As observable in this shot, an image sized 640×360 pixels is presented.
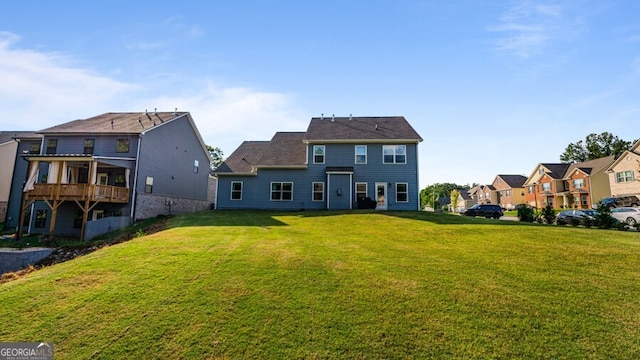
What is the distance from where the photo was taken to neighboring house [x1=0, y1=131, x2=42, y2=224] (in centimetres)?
2397

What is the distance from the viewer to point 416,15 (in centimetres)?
1130

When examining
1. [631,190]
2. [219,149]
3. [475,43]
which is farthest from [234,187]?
[631,190]

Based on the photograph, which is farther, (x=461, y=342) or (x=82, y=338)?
(x=82, y=338)

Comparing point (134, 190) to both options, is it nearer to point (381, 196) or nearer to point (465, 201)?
point (381, 196)

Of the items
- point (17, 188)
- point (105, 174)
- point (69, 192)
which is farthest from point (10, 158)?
point (69, 192)

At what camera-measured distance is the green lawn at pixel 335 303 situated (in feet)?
14.5

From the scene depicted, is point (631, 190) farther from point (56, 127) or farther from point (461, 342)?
point (56, 127)

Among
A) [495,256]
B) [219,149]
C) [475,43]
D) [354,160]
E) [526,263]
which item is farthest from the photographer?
[219,149]

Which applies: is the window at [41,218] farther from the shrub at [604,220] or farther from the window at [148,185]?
the shrub at [604,220]

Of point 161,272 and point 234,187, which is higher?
point 234,187

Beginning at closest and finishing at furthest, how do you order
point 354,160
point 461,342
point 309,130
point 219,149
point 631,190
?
point 461,342
point 354,160
point 309,130
point 631,190
point 219,149

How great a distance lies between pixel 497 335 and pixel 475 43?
11797mm

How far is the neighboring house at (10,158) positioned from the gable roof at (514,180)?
67595 millimetres

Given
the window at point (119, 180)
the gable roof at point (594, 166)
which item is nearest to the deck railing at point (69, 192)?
the window at point (119, 180)
